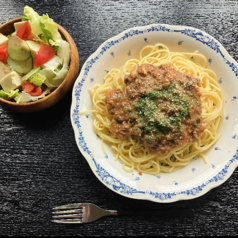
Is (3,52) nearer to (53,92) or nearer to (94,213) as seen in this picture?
(53,92)

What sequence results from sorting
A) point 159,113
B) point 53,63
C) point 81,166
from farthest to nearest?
point 81,166 < point 53,63 < point 159,113

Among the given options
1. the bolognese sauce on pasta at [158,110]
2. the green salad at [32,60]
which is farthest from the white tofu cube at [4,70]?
the bolognese sauce on pasta at [158,110]

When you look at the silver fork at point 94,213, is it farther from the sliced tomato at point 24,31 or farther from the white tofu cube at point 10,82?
the sliced tomato at point 24,31

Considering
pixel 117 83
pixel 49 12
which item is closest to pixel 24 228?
pixel 117 83

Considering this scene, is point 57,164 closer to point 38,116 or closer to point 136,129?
point 38,116

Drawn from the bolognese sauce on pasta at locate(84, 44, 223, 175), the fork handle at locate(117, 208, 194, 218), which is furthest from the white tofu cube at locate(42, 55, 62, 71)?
the fork handle at locate(117, 208, 194, 218)

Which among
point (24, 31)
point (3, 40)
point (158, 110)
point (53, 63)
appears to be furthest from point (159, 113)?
point (3, 40)
